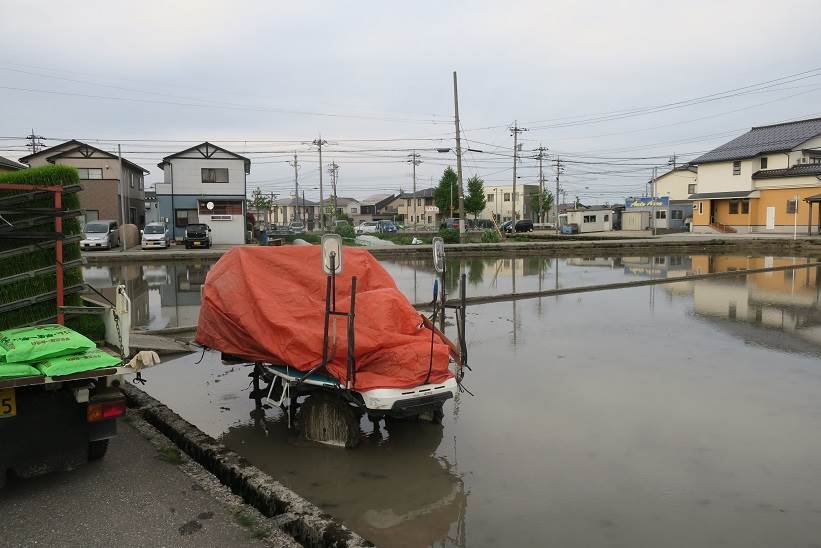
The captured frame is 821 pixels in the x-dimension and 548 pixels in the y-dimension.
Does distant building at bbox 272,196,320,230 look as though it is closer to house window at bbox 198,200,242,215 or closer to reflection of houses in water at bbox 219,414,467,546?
house window at bbox 198,200,242,215

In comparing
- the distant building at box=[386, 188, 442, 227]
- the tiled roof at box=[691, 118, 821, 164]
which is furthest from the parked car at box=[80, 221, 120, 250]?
the distant building at box=[386, 188, 442, 227]

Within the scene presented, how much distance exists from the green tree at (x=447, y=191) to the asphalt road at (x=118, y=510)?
59.9m

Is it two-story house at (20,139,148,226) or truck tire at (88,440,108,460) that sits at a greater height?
two-story house at (20,139,148,226)

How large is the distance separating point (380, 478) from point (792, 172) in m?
43.1

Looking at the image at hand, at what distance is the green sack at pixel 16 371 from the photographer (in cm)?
398

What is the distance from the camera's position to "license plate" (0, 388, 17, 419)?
13.3 feet

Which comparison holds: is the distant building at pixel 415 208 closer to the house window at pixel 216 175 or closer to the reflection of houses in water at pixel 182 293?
the house window at pixel 216 175

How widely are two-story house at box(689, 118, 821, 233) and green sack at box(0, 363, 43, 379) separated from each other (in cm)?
4177

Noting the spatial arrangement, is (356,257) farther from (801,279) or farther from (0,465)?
(801,279)

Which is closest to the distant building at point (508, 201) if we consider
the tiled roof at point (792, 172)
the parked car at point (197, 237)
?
the tiled roof at point (792, 172)

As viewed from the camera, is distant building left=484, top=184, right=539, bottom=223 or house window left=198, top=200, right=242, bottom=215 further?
distant building left=484, top=184, right=539, bottom=223

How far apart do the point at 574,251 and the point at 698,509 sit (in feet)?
93.5

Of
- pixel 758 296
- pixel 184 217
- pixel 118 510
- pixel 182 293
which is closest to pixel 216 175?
pixel 184 217

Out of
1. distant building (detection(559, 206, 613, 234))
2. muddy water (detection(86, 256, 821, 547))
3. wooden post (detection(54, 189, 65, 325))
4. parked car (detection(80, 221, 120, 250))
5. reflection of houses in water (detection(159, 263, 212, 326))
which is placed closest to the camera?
muddy water (detection(86, 256, 821, 547))
